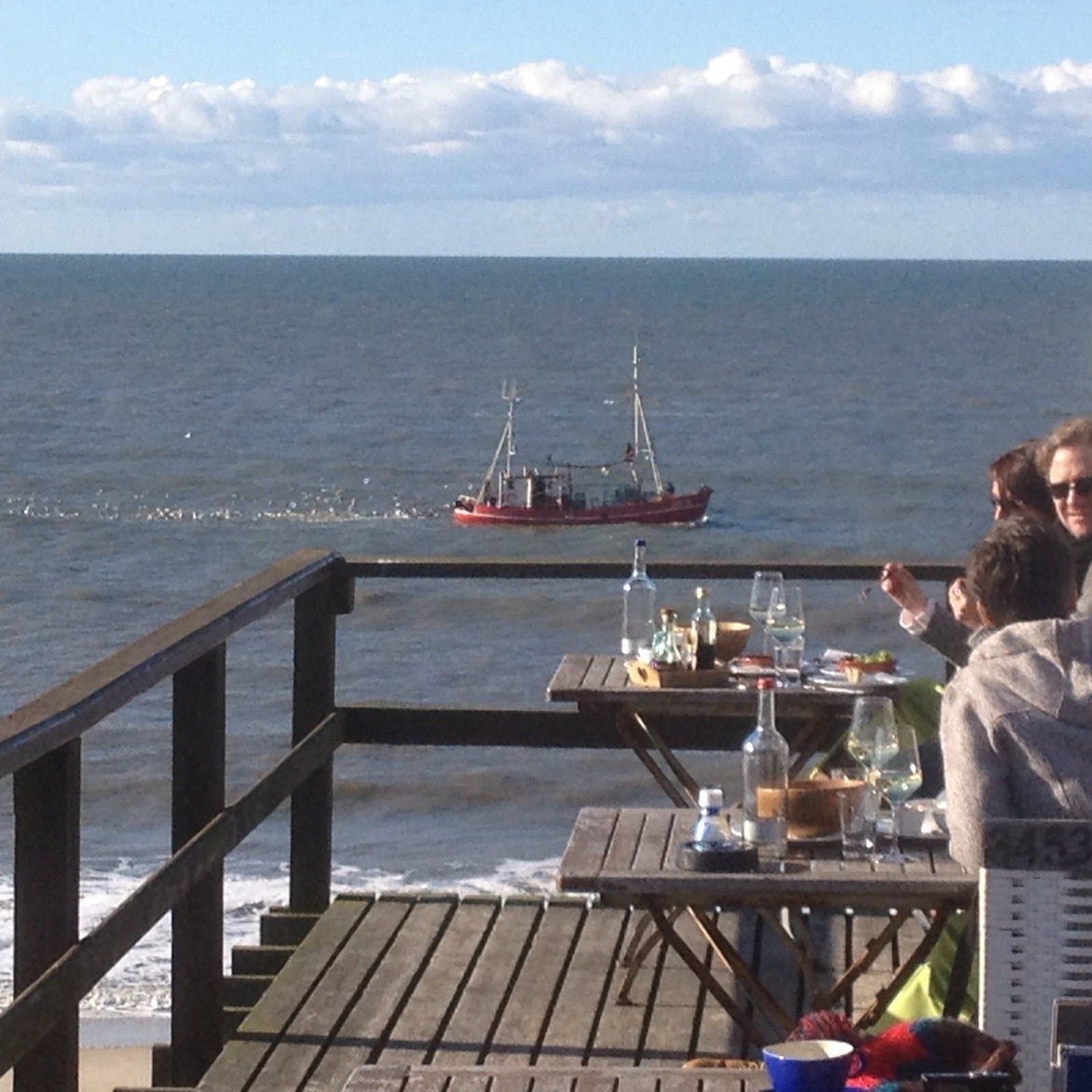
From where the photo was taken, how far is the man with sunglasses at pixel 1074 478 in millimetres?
4926

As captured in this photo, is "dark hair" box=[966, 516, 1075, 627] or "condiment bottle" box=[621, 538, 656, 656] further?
"condiment bottle" box=[621, 538, 656, 656]

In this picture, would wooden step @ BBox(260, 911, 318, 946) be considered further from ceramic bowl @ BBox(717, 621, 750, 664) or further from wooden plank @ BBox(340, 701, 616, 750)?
ceramic bowl @ BBox(717, 621, 750, 664)

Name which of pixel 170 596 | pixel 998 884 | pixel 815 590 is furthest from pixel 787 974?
pixel 170 596

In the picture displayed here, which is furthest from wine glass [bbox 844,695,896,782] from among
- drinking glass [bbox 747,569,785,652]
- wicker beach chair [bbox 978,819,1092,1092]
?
drinking glass [bbox 747,569,785,652]

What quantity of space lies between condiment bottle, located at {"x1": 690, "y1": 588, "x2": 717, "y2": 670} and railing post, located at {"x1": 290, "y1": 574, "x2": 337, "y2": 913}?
0.93 metres

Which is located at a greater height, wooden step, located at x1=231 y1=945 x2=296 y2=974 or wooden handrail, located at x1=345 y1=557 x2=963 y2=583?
wooden handrail, located at x1=345 y1=557 x2=963 y2=583

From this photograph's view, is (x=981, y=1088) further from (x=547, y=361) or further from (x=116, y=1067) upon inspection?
(x=547, y=361)

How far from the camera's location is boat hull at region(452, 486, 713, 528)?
45875 mm

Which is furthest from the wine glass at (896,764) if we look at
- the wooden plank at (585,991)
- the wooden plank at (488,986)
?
the wooden plank at (488,986)

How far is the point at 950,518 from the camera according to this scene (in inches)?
1690

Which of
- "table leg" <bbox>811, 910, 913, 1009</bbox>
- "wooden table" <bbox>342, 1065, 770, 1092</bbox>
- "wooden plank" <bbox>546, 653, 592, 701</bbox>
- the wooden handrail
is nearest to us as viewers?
"wooden table" <bbox>342, 1065, 770, 1092</bbox>

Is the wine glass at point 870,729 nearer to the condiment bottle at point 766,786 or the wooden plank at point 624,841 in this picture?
the condiment bottle at point 766,786

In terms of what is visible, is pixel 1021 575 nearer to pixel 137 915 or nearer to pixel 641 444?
pixel 137 915

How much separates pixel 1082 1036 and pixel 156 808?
1653 cm
